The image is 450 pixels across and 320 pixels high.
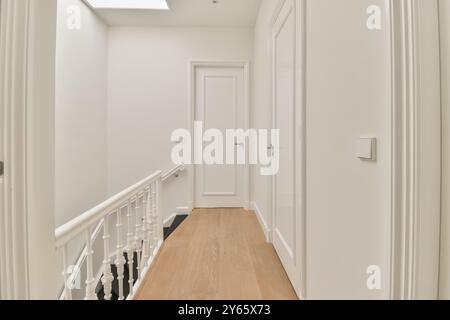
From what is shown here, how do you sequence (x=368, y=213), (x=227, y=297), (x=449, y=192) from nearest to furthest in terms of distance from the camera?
(x=449, y=192) < (x=368, y=213) < (x=227, y=297)

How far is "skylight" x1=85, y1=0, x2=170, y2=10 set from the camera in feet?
9.94

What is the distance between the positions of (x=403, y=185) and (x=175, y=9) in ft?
11.2

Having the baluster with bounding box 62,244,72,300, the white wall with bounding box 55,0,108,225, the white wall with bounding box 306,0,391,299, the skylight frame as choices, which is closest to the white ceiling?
the skylight frame

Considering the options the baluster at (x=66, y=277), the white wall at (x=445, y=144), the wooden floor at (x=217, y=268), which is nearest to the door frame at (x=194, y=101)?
the wooden floor at (x=217, y=268)

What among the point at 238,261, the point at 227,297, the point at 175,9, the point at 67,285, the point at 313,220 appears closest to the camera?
the point at 67,285

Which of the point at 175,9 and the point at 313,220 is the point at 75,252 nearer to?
the point at 313,220

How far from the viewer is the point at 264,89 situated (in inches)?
111

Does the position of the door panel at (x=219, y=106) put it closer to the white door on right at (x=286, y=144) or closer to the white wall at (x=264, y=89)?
the white wall at (x=264, y=89)

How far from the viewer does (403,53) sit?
2.18 feet

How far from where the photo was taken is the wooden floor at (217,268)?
1656mm

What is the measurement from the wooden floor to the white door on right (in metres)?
0.14

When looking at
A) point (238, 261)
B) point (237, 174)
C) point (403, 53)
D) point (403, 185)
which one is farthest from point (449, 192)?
point (237, 174)

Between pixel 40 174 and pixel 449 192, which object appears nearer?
pixel 449 192

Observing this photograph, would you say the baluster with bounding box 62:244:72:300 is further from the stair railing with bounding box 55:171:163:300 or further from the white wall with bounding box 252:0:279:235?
the white wall with bounding box 252:0:279:235
